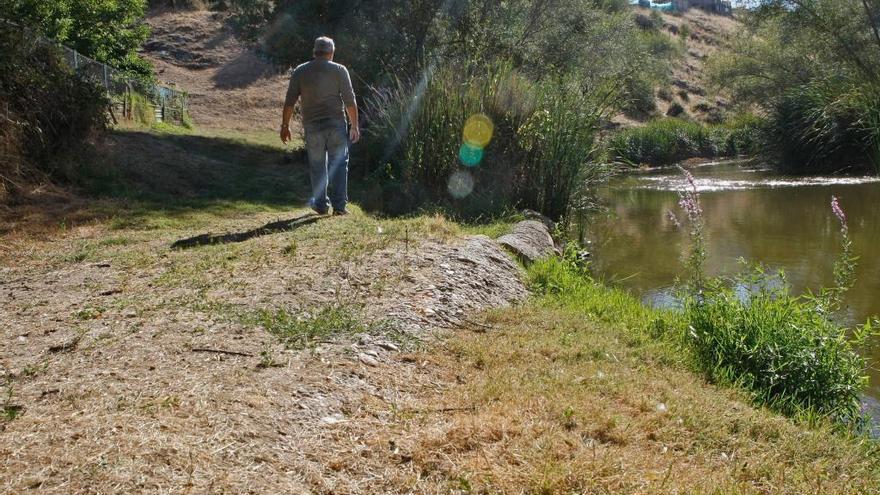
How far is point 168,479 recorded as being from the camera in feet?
8.56

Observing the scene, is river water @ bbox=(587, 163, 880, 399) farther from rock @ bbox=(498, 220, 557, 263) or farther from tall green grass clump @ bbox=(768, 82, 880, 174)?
tall green grass clump @ bbox=(768, 82, 880, 174)

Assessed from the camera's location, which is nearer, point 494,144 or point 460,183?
point 460,183

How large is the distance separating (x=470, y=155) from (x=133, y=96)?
12.1 meters

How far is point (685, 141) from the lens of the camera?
102 ft

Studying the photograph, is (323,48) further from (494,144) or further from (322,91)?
(494,144)

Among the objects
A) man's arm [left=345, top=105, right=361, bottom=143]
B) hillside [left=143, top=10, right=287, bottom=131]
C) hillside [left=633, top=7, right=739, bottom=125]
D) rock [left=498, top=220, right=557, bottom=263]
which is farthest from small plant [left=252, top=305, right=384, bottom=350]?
hillside [left=633, top=7, right=739, bottom=125]

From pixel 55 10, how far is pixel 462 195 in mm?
16396

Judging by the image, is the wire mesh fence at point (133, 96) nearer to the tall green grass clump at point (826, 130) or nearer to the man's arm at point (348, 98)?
the man's arm at point (348, 98)

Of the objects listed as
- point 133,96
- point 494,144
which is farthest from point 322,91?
point 133,96

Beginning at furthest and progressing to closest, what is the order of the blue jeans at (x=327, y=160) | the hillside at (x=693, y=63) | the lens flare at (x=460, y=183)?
1. the hillside at (x=693, y=63)
2. the lens flare at (x=460, y=183)
3. the blue jeans at (x=327, y=160)

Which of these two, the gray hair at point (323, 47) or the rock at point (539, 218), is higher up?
the gray hair at point (323, 47)

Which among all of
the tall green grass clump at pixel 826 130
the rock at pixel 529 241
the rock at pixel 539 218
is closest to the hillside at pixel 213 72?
the tall green grass clump at pixel 826 130

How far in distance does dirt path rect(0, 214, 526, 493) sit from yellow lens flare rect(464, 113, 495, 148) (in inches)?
137

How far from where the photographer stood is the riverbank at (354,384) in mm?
2852
